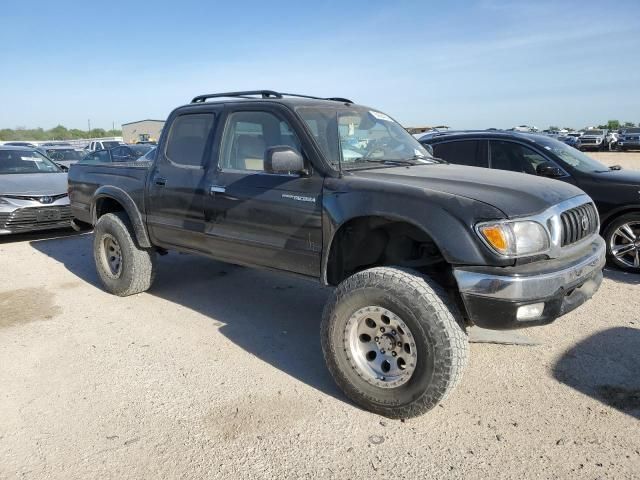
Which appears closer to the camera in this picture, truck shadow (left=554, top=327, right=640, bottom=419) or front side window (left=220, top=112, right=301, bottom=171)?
truck shadow (left=554, top=327, right=640, bottom=419)

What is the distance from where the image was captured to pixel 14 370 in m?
3.68

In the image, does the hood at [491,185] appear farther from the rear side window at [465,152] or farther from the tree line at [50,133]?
the tree line at [50,133]

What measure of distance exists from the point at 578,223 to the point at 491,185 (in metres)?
0.61

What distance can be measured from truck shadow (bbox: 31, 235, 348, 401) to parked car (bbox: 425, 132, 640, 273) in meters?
2.99

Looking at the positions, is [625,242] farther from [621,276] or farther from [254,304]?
[254,304]

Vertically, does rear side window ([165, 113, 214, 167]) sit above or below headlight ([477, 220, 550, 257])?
above

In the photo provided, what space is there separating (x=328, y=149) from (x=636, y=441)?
254 centimetres

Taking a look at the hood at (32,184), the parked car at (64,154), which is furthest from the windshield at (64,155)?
the hood at (32,184)

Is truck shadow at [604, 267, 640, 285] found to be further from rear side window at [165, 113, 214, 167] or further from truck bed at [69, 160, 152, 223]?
truck bed at [69, 160, 152, 223]

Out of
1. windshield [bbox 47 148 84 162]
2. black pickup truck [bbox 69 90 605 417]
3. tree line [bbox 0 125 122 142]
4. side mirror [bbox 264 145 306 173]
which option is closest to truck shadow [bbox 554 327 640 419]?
black pickup truck [bbox 69 90 605 417]

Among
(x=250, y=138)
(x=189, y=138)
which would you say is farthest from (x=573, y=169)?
(x=189, y=138)

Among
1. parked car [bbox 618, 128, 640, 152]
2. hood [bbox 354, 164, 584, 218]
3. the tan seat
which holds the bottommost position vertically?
hood [bbox 354, 164, 584, 218]

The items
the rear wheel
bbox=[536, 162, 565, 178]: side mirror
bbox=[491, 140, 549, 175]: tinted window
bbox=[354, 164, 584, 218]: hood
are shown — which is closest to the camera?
bbox=[354, 164, 584, 218]: hood

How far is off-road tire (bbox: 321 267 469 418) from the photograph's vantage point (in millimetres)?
2781
